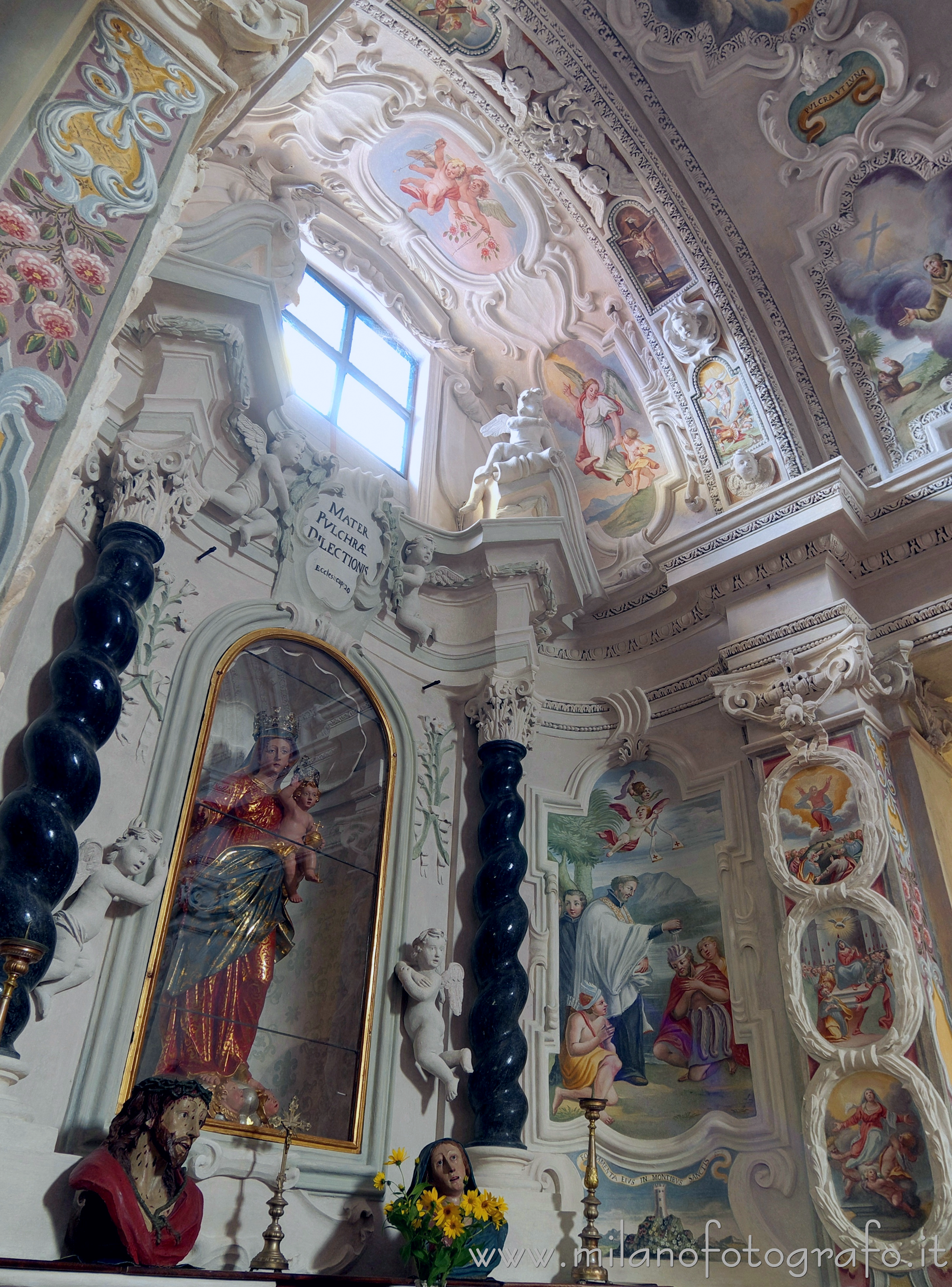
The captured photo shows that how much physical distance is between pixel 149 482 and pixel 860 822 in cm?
501

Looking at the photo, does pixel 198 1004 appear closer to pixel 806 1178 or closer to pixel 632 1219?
pixel 632 1219

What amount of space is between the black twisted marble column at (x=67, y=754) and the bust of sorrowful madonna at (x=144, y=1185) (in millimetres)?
575

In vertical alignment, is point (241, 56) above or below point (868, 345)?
below

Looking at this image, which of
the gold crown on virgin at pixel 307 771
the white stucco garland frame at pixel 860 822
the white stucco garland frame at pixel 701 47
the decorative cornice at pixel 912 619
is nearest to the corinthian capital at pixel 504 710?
the gold crown on virgin at pixel 307 771

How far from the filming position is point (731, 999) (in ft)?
21.5

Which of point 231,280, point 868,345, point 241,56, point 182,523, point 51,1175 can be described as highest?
point 868,345

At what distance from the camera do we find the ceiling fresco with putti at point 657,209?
7.94m

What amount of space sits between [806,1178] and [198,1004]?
3764 millimetres

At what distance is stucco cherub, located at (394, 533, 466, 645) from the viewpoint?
752cm

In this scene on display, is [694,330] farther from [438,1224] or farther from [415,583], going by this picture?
[438,1224]

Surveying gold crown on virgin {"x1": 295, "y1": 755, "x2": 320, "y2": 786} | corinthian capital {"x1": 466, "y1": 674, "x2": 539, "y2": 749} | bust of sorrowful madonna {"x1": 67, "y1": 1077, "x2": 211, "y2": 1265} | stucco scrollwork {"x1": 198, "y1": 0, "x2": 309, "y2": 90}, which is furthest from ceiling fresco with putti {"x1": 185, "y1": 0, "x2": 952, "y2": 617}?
bust of sorrowful madonna {"x1": 67, "y1": 1077, "x2": 211, "y2": 1265}

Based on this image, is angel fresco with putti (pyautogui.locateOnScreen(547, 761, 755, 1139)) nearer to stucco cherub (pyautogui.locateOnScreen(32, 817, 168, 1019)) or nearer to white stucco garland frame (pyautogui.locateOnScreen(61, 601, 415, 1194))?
white stucco garland frame (pyautogui.locateOnScreen(61, 601, 415, 1194))

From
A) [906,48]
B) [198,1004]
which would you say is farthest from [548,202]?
[198,1004]

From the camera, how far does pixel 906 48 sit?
24.7 feet
